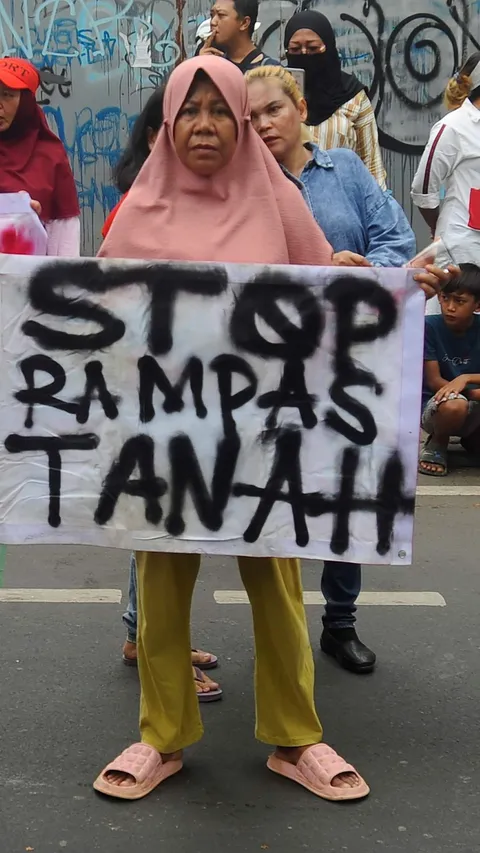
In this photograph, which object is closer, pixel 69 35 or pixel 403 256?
pixel 403 256

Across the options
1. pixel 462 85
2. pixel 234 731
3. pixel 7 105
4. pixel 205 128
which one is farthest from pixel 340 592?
pixel 462 85

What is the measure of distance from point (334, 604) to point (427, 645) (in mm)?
413

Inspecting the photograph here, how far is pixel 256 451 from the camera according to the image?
279 centimetres

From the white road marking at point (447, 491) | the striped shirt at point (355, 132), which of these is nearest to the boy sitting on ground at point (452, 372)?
the white road marking at point (447, 491)

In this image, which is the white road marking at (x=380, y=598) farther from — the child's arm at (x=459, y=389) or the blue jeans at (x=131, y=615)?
the child's arm at (x=459, y=389)

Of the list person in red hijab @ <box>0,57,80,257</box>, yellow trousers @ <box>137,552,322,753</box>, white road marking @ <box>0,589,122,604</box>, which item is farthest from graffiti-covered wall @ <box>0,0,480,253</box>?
yellow trousers @ <box>137,552,322,753</box>

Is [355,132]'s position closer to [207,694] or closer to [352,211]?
[352,211]

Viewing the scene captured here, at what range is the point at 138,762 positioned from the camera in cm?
292

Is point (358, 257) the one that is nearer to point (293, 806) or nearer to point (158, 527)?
point (158, 527)

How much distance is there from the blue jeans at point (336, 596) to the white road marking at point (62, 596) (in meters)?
0.59

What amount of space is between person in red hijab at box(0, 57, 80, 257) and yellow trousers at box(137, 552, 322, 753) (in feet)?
5.43

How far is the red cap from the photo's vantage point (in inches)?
163

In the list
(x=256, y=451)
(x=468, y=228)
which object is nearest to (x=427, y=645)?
(x=256, y=451)

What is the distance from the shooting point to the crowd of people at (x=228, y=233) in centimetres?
278
